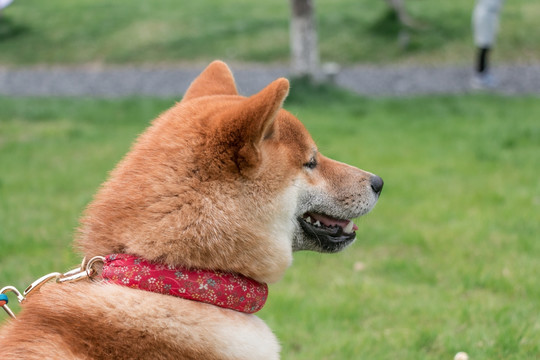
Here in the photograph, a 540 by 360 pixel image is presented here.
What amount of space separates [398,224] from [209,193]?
3.40 meters

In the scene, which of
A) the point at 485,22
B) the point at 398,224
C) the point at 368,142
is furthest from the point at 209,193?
the point at 485,22

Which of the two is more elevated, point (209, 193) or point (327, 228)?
point (209, 193)

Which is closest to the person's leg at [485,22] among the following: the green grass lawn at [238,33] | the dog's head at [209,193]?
the green grass lawn at [238,33]

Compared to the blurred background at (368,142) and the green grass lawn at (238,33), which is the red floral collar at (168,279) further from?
the green grass lawn at (238,33)

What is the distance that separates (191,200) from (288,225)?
18.7 inches

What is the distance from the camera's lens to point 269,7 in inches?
780

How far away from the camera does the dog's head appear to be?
82.2 inches

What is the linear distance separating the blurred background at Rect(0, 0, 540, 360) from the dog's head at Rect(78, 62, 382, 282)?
1246 millimetres

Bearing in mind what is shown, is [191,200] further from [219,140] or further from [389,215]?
[389,215]

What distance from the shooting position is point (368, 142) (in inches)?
300

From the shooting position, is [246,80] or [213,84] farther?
[246,80]

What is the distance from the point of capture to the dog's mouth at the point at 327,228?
2584mm

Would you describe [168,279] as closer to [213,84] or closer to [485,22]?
[213,84]

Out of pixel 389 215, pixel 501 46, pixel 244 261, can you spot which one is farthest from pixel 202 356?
pixel 501 46
